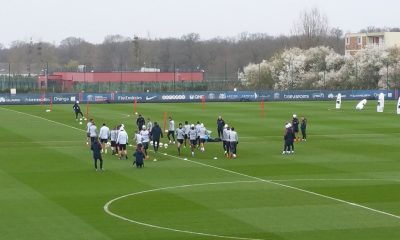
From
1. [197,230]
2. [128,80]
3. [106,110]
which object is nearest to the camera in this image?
[197,230]

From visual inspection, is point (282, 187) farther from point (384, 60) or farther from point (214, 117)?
point (384, 60)

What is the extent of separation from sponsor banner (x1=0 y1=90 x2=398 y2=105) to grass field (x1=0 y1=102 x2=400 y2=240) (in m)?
40.7

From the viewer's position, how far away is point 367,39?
15862 cm

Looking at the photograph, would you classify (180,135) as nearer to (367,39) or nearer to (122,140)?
(122,140)

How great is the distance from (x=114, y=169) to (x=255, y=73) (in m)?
98.7

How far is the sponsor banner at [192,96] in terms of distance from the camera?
9894cm

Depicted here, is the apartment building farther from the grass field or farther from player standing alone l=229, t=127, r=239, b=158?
player standing alone l=229, t=127, r=239, b=158

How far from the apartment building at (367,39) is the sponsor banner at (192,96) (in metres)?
49.5

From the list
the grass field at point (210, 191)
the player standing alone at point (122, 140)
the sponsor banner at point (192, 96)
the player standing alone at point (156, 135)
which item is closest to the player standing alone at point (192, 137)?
the grass field at point (210, 191)

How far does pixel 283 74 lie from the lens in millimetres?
132500

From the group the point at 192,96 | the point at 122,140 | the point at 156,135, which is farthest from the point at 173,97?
the point at 122,140

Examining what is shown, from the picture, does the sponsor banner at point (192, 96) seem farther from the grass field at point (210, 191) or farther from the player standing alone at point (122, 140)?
the player standing alone at point (122, 140)

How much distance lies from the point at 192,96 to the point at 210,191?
72.6m

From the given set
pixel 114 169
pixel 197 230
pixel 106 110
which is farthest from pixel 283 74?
pixel 197 230
